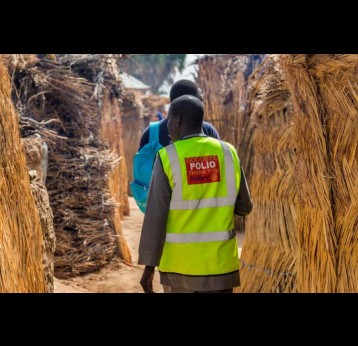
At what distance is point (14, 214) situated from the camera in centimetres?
311

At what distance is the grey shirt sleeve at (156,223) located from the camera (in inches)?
→ 111

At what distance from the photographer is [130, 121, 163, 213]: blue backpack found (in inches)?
162

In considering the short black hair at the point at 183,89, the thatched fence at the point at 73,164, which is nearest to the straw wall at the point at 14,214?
the short black hair at the point at 183,89

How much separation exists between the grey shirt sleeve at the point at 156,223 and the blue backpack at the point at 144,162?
49.9 inches

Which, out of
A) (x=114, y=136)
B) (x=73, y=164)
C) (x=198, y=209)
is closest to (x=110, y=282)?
(x=73, y=164)

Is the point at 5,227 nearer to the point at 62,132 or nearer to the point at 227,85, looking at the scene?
the point at 62,132

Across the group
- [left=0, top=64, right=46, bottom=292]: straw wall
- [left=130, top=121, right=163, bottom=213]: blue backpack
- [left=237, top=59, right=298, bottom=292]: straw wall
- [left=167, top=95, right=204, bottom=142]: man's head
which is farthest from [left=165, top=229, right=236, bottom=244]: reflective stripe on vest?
[left=237, top=59, right=298, bottom=292]: straw wall

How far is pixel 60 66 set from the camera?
7539 mm

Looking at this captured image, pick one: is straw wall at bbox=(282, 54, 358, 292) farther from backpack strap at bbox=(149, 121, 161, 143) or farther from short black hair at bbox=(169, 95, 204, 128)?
backpack strap at bbox=(149, 121, 161, 143)

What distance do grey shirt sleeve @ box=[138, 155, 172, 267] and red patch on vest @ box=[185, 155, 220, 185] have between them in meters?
0.12

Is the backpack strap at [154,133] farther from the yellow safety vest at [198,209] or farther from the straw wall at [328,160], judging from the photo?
the yellow safety vest at [198,209]

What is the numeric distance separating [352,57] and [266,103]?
2107 millimetres

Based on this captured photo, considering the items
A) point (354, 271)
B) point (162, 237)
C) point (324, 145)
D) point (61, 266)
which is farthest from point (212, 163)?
point (61, 266)

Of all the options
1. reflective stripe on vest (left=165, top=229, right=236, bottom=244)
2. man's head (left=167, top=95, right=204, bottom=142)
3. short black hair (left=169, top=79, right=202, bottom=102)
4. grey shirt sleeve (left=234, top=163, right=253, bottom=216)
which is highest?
short black hair (left=169, top=79, right=202, bottom=102)
